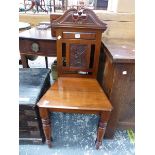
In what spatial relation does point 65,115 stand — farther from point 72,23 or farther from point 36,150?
point 72,23

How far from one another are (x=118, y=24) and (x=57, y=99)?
0.90 meters

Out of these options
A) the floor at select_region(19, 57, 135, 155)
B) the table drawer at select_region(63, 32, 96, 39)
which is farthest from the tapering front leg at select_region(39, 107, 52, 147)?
the table drawer at select_region(63, 32, 96, 39)

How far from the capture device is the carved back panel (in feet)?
3.96

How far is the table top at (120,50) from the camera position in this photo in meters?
1.05

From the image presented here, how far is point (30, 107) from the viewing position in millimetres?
1146

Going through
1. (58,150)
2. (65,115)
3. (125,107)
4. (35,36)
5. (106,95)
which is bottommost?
(58,150)

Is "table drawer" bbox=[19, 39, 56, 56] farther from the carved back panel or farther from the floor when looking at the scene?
the floor

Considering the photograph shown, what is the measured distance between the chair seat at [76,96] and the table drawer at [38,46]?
27 centimetres

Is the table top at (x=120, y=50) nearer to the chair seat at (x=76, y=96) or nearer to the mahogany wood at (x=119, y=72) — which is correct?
the mahogany wood at (x=119, y=72)

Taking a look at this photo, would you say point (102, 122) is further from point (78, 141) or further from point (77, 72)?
point (77, 72)

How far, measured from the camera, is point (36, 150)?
Answer: 1.30 metres

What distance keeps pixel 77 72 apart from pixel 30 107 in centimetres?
50

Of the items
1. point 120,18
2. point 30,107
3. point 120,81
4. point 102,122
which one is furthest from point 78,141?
point 120,18
